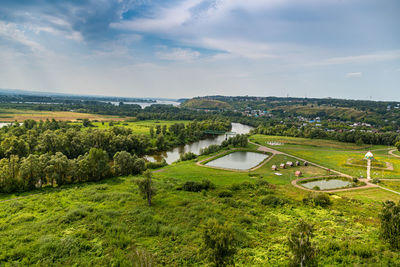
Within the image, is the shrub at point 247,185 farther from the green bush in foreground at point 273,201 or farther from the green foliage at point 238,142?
the green foliage at point 238,142

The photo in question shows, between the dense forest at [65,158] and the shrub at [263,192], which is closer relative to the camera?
the dense forest at [65,158]

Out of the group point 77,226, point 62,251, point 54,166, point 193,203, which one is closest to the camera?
point 62,251

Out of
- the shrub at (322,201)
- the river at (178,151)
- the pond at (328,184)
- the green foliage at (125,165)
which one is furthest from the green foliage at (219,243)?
the river at (178,151)

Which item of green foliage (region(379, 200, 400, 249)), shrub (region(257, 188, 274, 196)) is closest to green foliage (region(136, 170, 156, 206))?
shrub (region(257, 188, 274, 196))

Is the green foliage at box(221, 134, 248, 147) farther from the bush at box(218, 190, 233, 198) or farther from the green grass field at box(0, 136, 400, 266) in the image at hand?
the bush at box(218, 190, 233, 198)

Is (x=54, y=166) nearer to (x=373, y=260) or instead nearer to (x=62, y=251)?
(x=62, y=251)

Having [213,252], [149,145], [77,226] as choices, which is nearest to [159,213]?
[77,226]

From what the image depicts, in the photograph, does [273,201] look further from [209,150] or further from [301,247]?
[209,150]
